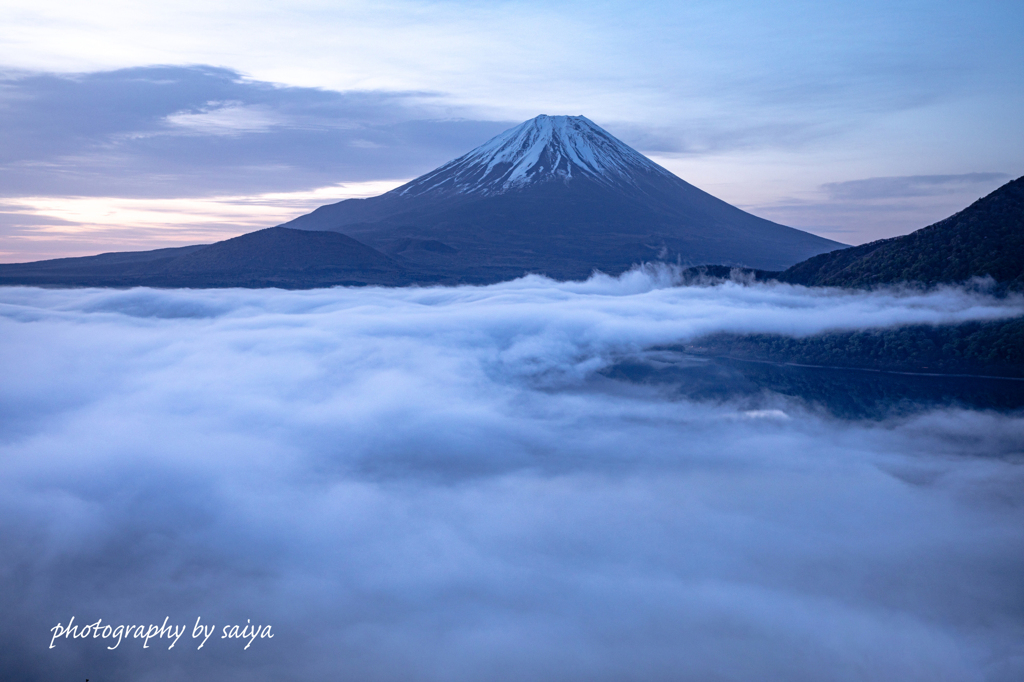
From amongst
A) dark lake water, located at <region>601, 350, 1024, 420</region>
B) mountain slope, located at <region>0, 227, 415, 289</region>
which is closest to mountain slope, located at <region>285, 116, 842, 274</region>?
mountain slope, located at <region>0, 227, 415, 289</region>

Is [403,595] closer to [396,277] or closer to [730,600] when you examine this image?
[730,600]

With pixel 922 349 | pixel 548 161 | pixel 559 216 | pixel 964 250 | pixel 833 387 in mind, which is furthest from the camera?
pixel 548 161

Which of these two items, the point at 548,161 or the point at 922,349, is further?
the point at 548,161

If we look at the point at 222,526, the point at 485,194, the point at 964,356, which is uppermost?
the point at 485,194

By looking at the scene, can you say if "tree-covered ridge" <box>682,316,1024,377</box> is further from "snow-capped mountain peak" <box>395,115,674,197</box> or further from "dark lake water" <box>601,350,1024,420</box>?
"snow-capped mountain peak" <box>395,115,674,197</box>

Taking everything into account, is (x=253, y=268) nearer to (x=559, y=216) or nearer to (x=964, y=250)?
(x=559, y=216)

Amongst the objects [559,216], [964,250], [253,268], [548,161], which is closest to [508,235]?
[559,216]

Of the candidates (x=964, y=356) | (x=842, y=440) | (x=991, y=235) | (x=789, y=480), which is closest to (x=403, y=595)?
(x=789, y=480)
